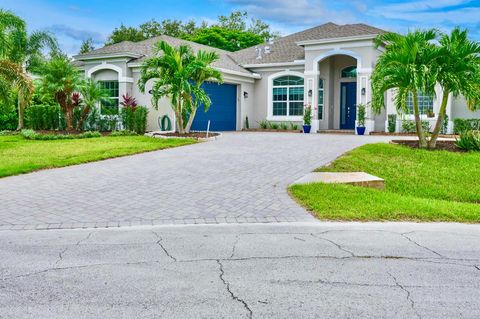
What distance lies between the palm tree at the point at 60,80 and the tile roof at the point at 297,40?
404 inches

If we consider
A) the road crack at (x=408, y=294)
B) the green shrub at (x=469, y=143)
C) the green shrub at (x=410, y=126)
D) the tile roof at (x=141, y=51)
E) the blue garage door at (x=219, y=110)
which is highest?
the tile roof at (x=141, y=51)

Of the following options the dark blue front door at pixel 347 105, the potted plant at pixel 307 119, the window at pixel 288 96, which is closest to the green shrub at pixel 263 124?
the window at pixel 288 96

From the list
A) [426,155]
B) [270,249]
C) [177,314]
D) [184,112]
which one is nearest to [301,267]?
[270,249]

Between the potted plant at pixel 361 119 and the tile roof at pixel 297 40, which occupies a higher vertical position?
the tile roof at pixel 297 40

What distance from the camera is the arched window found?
2538 cm

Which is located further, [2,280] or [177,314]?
[2,280]

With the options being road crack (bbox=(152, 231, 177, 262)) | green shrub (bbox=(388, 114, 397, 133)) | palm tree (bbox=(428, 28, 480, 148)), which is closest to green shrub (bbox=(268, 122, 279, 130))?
green shrub (bbox=(388, 114, 397, 133))

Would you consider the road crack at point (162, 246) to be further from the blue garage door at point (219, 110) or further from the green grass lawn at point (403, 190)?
the blue garage door at point (219, 110)

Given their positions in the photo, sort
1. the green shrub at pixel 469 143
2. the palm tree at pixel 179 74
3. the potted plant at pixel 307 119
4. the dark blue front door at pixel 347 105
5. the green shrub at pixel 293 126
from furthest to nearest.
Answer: the dark blue front door at pixel 347 105, the green shrub at pixel 293 126, the potted plant at pixel 307 119, the palm tree at pixel 179 74, the green shrub at pixel 469 143

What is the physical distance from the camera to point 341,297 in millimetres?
3986

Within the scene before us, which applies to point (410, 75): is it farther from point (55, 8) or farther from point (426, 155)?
point (55, 8)

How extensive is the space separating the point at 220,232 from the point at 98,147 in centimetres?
1009

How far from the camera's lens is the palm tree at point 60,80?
20266 millimetres

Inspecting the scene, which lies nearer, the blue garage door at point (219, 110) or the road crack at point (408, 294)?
the road crack at point (408, 294)
